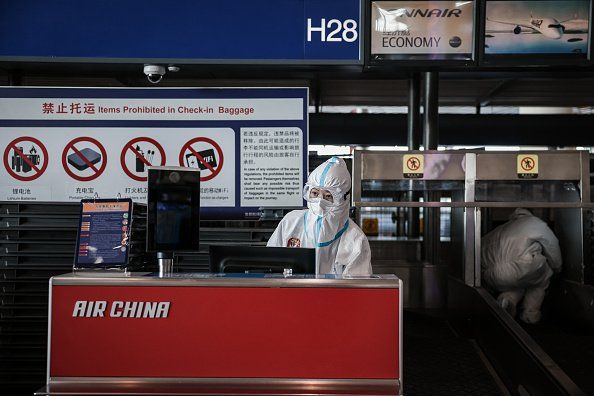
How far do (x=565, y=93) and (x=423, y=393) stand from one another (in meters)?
8.23

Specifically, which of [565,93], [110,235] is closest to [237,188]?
[110,235]

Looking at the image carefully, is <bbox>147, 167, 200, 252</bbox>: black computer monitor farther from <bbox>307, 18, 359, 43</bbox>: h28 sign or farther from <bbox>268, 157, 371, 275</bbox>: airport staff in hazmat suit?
<bbox>307, 18, 359, 43</bbox>: h28 sign

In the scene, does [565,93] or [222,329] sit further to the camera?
[565,93]

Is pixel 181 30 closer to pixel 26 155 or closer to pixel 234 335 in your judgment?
pixel 26 155

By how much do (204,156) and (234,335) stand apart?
2.02 meters

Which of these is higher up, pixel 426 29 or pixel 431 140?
pixel 426 29

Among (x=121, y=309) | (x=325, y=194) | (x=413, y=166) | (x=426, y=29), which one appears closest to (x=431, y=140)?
(x=413, y=166)

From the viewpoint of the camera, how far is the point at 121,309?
2289 mm

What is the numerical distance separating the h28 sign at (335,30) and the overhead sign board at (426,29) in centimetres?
19

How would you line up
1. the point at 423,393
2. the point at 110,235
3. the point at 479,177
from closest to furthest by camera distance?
the point at 110,235, the point at 423,393, the point at 479,177

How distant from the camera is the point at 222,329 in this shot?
7.44 feet

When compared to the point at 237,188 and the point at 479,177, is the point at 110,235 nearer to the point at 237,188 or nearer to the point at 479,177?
the point at 237,188

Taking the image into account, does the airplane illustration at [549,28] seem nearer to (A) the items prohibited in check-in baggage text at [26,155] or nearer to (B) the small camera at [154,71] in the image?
(B) the small camera at [154,71]

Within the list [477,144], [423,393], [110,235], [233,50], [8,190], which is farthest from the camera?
[477,144]
